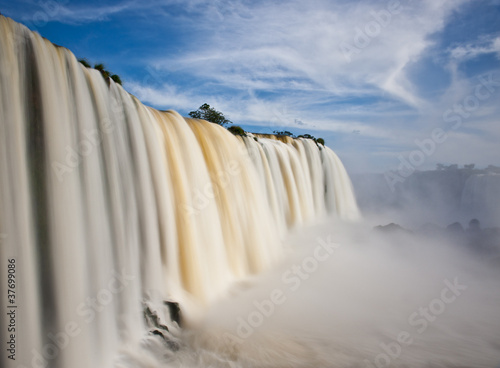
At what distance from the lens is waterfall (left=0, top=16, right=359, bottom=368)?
13.7ft

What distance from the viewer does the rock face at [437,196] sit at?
38500 mm

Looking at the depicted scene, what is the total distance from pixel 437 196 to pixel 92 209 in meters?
54.4

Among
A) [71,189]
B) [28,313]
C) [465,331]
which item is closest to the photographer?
[28,313]

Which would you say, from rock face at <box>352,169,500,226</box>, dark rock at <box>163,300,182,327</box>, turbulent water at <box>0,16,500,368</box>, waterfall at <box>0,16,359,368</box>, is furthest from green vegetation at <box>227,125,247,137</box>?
rock face at <box>352,169,500,226</box>

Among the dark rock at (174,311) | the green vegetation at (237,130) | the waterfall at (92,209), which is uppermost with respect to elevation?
the green vegetation at (237,130)

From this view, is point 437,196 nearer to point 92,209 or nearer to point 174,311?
point 174,311

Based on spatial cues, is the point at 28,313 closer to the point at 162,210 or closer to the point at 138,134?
the point at 162,210

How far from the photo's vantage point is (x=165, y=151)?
7.77 metres

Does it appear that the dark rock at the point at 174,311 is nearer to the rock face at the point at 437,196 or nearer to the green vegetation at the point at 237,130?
the green vegetation at the point at 237,130

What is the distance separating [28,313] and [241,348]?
12.9 ft

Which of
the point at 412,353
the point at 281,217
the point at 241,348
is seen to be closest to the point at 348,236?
the point at 281,217

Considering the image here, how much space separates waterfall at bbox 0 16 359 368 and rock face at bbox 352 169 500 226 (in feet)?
106

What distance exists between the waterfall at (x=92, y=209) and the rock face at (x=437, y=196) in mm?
Answer: 32437

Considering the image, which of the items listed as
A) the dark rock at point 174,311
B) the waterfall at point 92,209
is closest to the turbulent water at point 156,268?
the waterfall at point 92,209
